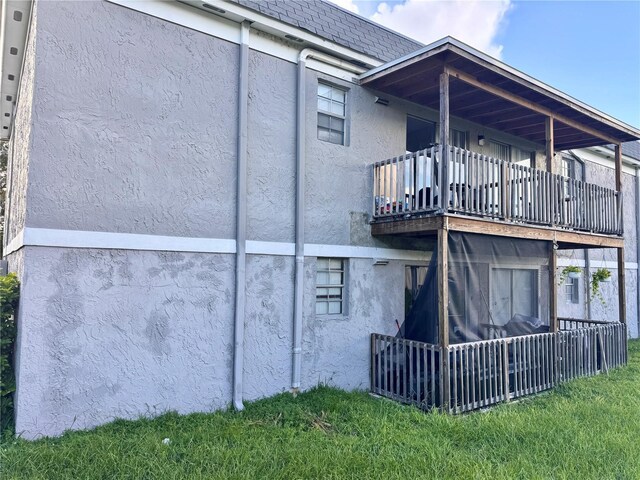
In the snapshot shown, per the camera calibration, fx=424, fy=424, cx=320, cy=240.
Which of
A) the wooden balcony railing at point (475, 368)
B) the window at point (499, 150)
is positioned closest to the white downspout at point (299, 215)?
the wooden balcony railing at point (475, 368)

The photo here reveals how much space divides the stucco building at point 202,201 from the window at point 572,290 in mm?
5705

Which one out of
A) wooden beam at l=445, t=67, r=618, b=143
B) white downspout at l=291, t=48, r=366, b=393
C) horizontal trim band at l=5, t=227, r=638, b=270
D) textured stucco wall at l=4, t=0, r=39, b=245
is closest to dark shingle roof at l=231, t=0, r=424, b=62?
white downspout at l=291, t=48, r=366, b=393

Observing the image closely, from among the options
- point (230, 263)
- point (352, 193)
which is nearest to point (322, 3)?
point (352, 193)

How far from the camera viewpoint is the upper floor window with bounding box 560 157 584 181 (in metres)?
12.7

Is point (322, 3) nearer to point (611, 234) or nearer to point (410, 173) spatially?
point (410, 173)

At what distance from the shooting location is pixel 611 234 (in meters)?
9.80

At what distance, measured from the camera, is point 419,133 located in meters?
9.70

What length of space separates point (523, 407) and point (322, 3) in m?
7.74

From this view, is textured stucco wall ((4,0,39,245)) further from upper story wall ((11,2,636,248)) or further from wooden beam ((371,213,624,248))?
wooden beam ((371,213,624,248))

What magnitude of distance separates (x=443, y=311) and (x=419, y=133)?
4843 mm

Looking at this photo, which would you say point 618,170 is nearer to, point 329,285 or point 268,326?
point 329,285

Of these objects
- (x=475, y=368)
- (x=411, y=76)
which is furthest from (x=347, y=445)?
(x=411, y=76)

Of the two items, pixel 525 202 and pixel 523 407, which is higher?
pixel 525 202

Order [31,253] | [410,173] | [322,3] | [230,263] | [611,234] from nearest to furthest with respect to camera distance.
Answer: [31,253] < [230,263] < [410,173] < [322,3] < [611,234]
